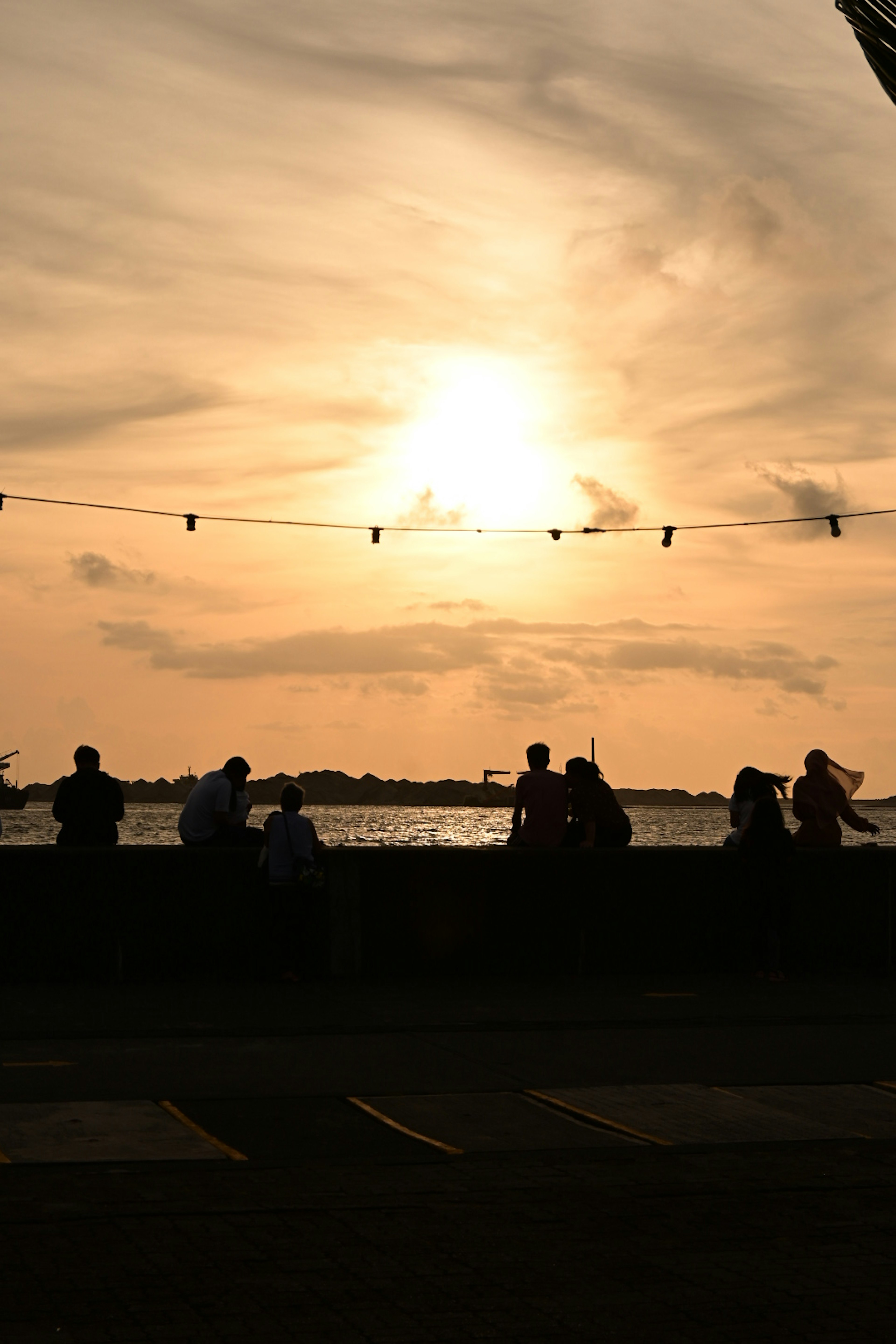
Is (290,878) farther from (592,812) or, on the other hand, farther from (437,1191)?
(437,1191)

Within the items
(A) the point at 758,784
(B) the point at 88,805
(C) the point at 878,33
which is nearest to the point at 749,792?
(A) the point at 758,784

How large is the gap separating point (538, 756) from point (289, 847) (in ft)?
7.82

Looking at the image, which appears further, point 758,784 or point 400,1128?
point 758,784

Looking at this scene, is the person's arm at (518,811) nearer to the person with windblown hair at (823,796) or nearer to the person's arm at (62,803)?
the person with windblown hair at (823,796)

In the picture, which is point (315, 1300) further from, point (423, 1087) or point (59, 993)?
point (59, 993)

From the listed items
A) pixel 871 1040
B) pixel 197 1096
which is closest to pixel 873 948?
pixel 871 1040

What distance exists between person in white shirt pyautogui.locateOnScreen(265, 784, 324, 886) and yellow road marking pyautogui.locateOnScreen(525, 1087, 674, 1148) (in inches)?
172

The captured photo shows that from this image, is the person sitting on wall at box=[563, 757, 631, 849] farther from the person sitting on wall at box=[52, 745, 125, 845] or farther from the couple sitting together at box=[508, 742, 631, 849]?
the person sitting on wall at box=[52, 745, 125, 845]

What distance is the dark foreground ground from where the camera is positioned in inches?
203

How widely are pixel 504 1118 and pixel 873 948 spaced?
716 centimetres

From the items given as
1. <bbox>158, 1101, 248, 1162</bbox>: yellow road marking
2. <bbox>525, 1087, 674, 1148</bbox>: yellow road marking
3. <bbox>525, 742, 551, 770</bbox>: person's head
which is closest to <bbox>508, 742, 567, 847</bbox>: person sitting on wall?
<bbox>525, 742, 551, 770</bbox>: person's head

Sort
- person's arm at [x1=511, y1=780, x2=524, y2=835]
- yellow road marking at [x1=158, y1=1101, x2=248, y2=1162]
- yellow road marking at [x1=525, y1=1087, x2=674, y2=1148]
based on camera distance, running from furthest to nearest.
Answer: person's arm at [x1=511, y1=780, x2=524, y2=835], yellow road marking at [x1=525, y1=1087, x2=674, y2=1148], yellow road marking at [x1=158, y1=1101, x2=248, y2=1162]

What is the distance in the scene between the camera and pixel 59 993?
39.9 ft

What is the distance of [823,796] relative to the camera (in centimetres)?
1470
